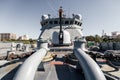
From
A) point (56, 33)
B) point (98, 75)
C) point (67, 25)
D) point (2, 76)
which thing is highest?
point (67, 25)

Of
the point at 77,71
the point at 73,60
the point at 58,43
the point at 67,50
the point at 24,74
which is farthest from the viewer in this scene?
the point at 58,43

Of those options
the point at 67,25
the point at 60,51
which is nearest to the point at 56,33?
the point at 60,51

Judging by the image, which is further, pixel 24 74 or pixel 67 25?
pixel 67 25

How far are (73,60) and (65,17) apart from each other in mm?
19847

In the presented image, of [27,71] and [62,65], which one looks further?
[62,65]

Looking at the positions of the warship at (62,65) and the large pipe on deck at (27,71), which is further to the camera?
the warship at (62,65)

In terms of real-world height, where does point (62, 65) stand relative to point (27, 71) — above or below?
below

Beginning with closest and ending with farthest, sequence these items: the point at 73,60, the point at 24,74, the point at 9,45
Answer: the point at 24,74 < the point at 73,60 < the point at 9,45

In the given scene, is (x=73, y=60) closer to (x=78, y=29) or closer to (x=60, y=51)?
(x=60, y=51)

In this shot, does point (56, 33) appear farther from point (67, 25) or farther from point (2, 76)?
point (2, 76)

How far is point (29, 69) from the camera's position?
621 centimetres

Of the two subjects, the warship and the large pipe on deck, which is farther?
the warship

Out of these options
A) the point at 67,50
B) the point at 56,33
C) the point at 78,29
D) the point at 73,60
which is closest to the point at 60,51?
the point at 67,50

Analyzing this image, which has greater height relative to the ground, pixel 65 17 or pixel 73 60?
pixel 65 17
